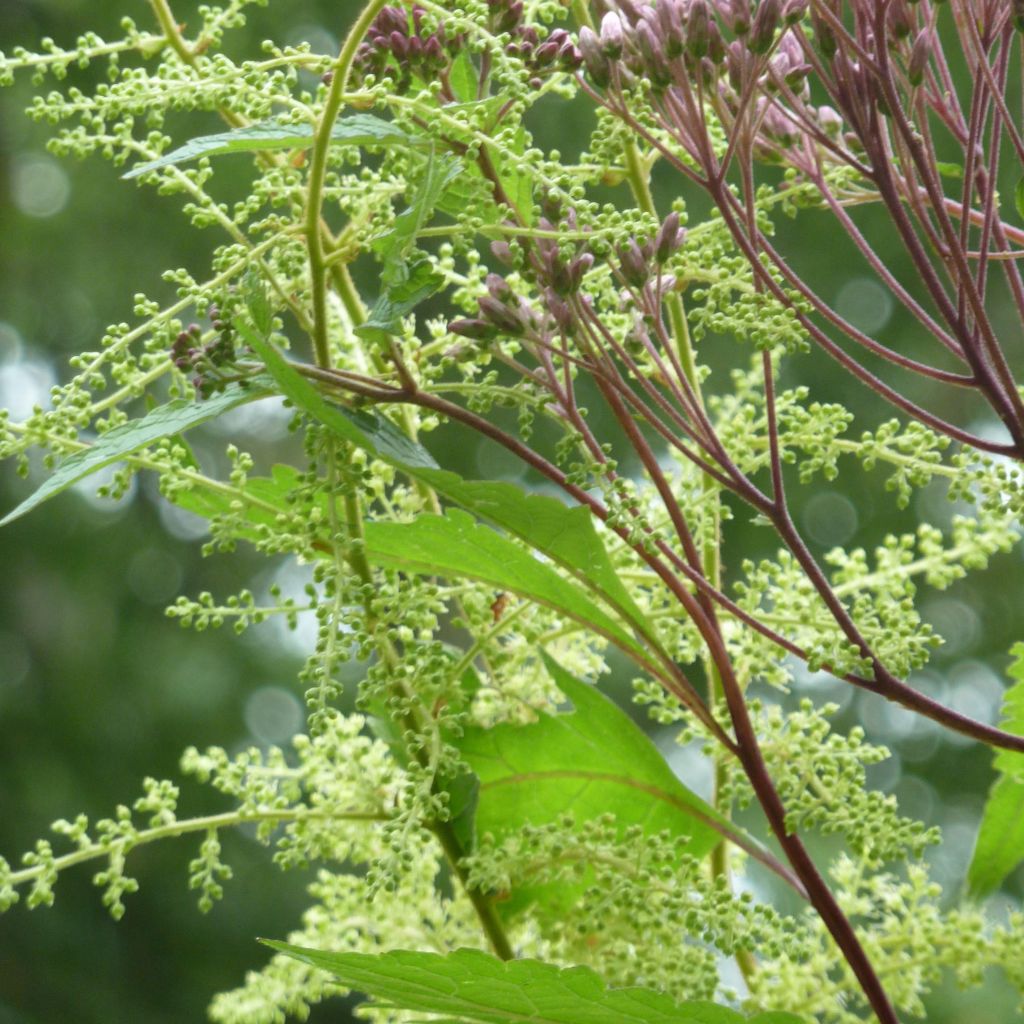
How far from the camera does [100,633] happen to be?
3438mm

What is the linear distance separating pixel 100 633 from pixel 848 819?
3131mm

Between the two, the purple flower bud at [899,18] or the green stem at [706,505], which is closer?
the purple flower bud at [899,18]

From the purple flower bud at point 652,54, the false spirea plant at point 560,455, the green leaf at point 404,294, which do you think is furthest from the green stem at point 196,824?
the purple flower bud at point 652,54

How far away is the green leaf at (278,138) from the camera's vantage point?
0.46 metres

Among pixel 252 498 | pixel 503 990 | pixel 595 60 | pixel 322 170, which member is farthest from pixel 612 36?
pixel 503 990

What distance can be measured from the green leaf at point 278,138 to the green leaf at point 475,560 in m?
0.14

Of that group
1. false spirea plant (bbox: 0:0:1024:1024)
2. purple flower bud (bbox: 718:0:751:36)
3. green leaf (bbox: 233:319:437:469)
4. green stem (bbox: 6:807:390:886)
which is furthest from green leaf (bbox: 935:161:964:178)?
green stem (bbox: 6:807:390:886)

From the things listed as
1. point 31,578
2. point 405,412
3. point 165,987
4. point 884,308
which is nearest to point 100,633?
point 31,578

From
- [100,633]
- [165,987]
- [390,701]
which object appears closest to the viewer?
[390,701]

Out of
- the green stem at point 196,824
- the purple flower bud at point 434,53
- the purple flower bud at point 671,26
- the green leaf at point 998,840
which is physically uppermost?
the purple flower bud at point 434,53

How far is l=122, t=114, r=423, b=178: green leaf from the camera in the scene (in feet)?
1.51

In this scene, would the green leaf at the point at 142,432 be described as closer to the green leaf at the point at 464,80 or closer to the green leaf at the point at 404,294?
the green leaf at the point at 404,294

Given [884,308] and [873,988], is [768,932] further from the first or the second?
[884,308]

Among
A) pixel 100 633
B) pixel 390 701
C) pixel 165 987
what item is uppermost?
pixel 100 633
